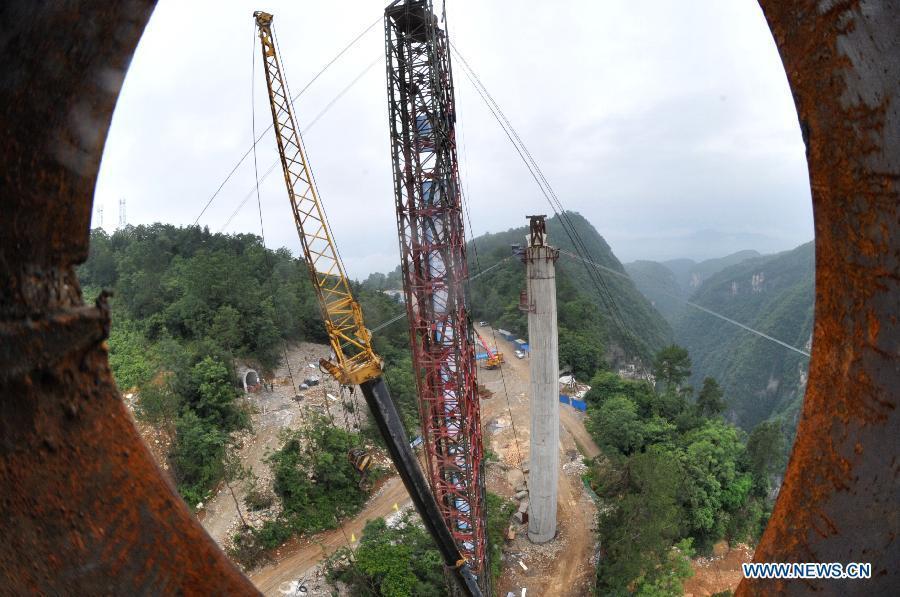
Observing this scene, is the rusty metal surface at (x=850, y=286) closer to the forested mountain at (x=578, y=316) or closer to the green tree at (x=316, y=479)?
the forested mountain at (x=578, y=316)

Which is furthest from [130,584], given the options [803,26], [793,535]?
[803,26]

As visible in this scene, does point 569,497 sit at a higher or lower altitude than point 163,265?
lower

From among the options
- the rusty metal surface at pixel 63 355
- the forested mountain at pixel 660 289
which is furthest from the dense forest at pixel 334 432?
the forested mountain at pixel 660 289

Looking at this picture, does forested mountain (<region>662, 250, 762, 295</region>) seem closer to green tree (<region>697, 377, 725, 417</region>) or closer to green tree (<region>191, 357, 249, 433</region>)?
green tree (<region>697, 377, 725, 417</region>)

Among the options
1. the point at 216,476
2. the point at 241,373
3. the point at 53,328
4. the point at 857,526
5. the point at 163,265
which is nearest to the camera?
the point at 53,328

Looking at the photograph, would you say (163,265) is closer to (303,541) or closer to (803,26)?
(303,541)

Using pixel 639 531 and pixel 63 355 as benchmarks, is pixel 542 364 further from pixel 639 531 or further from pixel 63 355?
pixel 63 355

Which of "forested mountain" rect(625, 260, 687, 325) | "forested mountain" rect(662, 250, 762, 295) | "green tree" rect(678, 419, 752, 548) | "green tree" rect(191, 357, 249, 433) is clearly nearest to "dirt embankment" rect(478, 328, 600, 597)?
"green tree" rect(678, 419, 752, 548)
